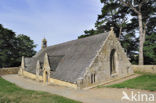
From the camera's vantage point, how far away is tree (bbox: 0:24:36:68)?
127 feet

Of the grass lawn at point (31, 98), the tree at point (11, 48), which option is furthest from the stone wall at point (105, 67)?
the tree at point (11, 48)

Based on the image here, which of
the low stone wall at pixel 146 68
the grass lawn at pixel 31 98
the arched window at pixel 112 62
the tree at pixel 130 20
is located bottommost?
the grass lawn at pixel 31 98

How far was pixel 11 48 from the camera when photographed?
4169 centimetres

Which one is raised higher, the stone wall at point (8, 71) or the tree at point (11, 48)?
the tree at point (11, 48)

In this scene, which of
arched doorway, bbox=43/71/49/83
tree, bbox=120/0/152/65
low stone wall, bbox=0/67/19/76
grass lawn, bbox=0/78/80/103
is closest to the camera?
grass lawn, bbox=0/78/80/103

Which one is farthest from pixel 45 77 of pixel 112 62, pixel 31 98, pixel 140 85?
pixel 140 85

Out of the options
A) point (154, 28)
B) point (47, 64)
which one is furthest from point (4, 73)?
point (154, 28)

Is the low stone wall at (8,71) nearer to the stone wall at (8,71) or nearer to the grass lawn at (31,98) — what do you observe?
the stone wall at (8,71)

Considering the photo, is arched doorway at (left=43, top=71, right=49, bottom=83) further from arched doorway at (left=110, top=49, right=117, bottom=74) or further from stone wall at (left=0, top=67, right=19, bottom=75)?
stone wall at (left=0, top=67, right=19, bottom=75)

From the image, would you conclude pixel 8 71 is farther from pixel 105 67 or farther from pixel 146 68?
pixel 146 68

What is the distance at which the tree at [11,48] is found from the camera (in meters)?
38.6

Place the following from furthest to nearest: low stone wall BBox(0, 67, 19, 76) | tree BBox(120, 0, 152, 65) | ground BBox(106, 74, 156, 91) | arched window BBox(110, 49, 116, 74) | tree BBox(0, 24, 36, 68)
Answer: tree BBox(0, 24, 36, 68)
low stone wall BBox(0, 67, 19, 76)
tree BBox(120, 0, 152, 65)
arched window BBox(110, 49, 116, 74)
ground BBox(106, 74, 156, 91)

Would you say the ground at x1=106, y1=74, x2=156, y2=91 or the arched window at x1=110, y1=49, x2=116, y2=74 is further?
the arched window at x1=110, y1=49, x2=116, y2=74

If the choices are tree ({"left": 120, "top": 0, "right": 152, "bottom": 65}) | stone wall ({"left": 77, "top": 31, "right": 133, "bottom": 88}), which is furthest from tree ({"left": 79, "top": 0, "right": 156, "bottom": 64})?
stone wall ({"left": 77, "top": 31, "right": 133, "bottom": 88})
